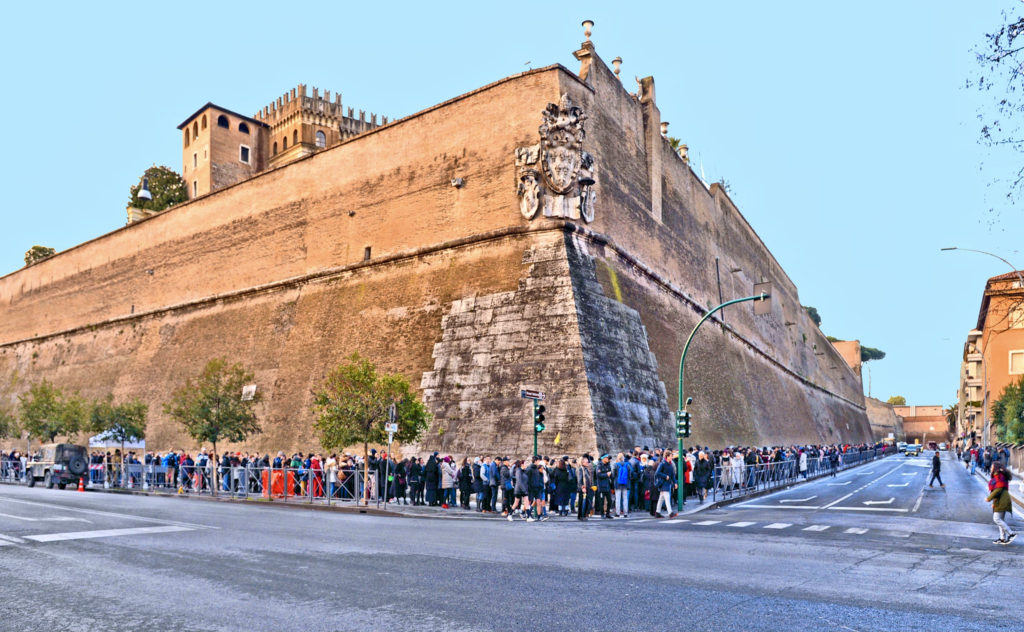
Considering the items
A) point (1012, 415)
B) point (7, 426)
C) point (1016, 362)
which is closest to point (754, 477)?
point (1012, 415)

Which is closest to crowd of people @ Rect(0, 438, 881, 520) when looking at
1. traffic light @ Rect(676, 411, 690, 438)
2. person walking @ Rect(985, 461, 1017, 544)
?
traffic light @ Rect(676, 411, 690, 438)

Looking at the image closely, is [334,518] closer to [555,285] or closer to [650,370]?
[555,285]

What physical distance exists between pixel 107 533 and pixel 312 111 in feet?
180

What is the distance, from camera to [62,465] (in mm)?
28156

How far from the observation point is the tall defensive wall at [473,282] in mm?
25000

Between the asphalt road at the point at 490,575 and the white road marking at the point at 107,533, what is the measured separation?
5cm

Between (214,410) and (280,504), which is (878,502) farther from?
(214,410)

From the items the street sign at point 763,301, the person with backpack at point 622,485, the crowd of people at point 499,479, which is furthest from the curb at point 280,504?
the street sign at point 763,301

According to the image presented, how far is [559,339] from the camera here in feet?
79.4

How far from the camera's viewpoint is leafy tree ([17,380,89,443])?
36.0 metres

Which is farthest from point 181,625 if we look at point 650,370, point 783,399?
point 783,399

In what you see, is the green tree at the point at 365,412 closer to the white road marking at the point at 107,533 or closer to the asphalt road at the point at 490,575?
the asphalt road at the point at 490,575

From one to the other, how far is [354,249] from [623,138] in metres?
12.3

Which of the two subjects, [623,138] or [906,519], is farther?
[623,138]
